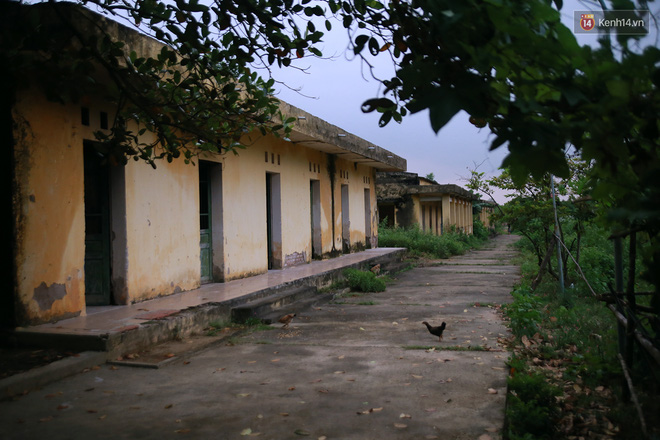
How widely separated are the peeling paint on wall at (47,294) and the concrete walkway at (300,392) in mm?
1260

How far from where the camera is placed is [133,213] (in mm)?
7066

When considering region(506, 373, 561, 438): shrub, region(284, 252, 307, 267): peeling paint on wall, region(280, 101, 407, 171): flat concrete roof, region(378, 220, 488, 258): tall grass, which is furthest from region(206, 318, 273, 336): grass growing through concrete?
region(378, 220, 488, 258): tall grass

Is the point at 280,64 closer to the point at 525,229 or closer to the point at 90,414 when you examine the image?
the point at 90,414

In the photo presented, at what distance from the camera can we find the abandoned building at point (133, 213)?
18.2 ft

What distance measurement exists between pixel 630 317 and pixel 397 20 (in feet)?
7.69

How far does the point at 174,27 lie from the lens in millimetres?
4246

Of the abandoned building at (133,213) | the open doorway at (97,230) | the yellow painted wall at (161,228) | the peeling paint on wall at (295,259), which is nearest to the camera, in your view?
the abandoned building at (133,213)

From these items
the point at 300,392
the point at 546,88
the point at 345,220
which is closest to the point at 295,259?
the point at 345,220

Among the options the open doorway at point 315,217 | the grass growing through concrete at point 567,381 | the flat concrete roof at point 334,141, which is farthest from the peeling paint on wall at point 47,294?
the open doorway at point 315,217

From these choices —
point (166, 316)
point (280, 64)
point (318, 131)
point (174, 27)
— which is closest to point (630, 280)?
point (280, 64)

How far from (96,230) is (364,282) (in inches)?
208

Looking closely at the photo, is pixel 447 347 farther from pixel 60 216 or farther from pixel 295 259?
pixel 295 259

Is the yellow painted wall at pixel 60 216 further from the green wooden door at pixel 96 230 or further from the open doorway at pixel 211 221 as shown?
the open doorway at pixel 211 221

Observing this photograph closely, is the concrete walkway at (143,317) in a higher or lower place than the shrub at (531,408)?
higher
